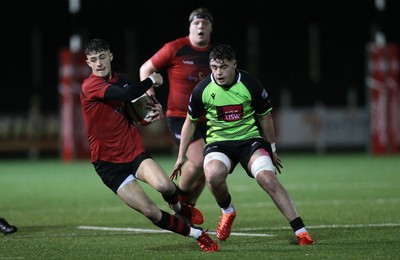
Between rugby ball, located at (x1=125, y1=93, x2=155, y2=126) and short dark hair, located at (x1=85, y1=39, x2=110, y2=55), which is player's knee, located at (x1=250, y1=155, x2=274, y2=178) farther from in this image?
short dark hair, located at (x1=85, y1=39, x2=110, y2=55)

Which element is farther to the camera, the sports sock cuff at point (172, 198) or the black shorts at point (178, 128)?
the black shorts at point (178, 128)

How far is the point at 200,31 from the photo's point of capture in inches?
396

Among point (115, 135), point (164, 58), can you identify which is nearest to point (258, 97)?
point (115, 135)

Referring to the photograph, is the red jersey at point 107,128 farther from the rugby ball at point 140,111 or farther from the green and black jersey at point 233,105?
the green and black jersey at point 233,105

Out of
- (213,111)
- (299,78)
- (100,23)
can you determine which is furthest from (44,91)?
(213,111)

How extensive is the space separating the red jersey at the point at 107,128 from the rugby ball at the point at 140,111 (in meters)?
0.09

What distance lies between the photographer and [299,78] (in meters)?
32.5

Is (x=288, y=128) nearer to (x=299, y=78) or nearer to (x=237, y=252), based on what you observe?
(x=299, y=78)

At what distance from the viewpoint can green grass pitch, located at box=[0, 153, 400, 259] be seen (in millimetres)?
7887

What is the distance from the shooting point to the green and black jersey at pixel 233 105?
8.55m

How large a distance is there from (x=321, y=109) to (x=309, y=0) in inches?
383

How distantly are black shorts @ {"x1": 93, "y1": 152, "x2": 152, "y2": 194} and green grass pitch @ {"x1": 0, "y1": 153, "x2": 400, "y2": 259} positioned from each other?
59cm

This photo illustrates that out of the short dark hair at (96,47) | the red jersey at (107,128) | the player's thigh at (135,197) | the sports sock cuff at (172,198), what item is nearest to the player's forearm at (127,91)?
the red jersey at (107,128)

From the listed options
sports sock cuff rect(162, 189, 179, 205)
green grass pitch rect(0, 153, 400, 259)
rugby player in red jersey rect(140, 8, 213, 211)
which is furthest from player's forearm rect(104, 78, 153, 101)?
rugby player in red jersey rect(140, 8, 213, 211)
